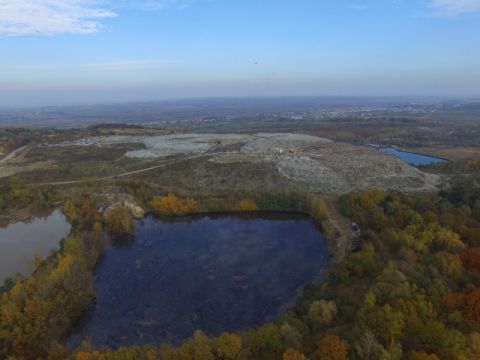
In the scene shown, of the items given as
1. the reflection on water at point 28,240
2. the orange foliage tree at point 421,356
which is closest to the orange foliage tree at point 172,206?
the reflection on water at point 28,240

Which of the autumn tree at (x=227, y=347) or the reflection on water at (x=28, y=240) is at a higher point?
the autumn tree at (x=227, y=347)

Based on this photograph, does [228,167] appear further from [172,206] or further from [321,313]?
[321,313]

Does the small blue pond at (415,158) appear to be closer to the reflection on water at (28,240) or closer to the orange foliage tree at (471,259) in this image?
the orange foliage tree at (471,259)

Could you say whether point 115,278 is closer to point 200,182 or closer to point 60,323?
point 60,323

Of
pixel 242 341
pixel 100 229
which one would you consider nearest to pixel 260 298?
pixel 242 341

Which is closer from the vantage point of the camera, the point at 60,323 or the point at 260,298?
the point at 60,323
